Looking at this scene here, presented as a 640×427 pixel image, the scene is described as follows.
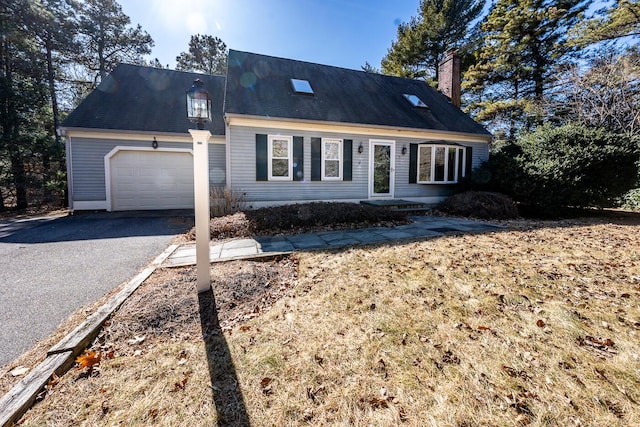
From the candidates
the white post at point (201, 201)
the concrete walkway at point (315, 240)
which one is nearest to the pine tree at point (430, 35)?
the concrete walkway at point (315, 240)

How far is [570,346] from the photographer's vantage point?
2189 mm

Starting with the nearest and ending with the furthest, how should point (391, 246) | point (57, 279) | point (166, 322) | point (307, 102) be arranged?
point (166, 322) < point (57, 279) < point (391, 246) < point (307, 102)

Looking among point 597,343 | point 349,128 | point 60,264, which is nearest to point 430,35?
point 349,128

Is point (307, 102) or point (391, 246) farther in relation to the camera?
point (307, 102)

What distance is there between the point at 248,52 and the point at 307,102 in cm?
388

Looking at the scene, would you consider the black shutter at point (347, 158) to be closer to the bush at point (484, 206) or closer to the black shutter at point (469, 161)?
the bush at point (484, 206)

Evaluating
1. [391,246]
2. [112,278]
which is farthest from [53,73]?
[391,246]

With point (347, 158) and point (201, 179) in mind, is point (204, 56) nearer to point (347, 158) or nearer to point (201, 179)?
point (347, 158)

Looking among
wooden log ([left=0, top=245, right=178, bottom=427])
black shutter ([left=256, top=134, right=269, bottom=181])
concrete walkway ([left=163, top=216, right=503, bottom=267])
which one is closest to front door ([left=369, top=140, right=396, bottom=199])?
concrete walkway ([left=163, top=216, right=503, bottom=267])

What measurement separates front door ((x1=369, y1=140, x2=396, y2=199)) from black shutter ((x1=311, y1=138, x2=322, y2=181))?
1.91m

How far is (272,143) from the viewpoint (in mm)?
8461

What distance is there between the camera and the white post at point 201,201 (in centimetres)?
298

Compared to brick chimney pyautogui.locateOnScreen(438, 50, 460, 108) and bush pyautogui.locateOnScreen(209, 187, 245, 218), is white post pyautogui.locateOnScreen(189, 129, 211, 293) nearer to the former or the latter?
bush pyautogui.locateOnScreen(209, 187, 245, 218)

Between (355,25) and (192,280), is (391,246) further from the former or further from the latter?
(355,25)
